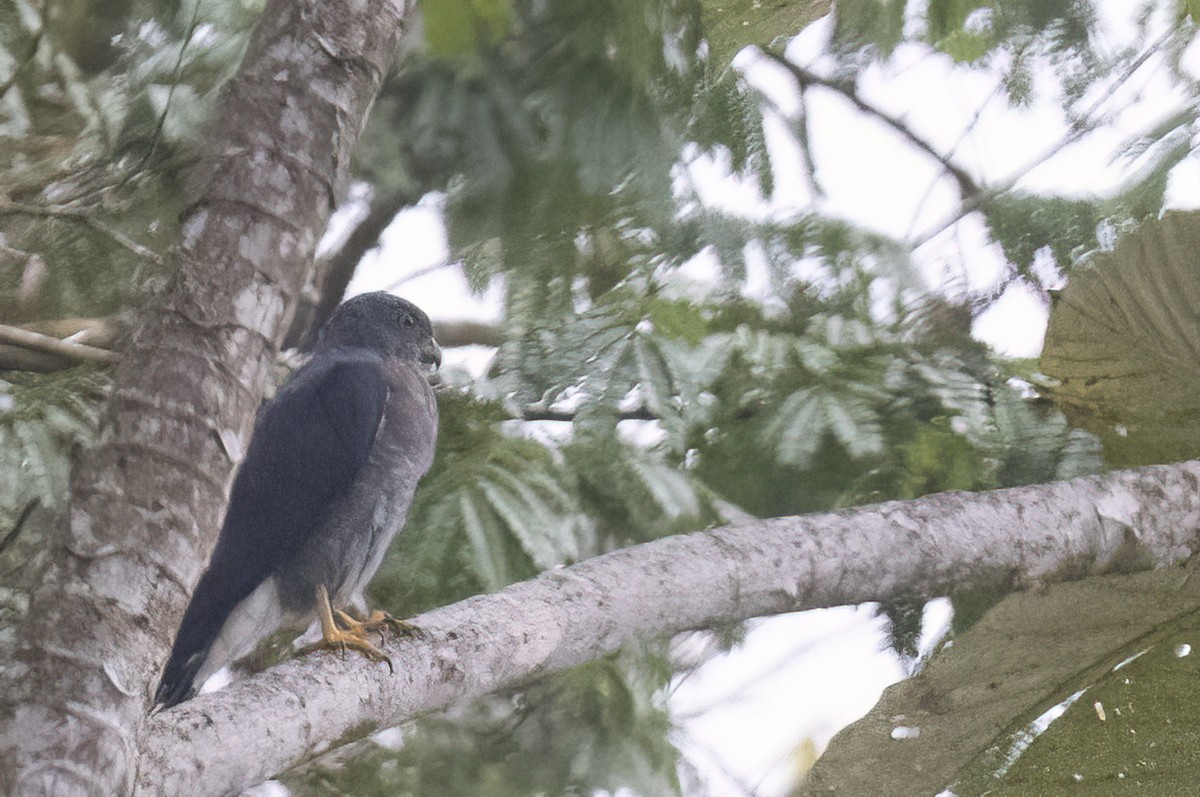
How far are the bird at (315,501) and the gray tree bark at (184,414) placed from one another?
0.80 m

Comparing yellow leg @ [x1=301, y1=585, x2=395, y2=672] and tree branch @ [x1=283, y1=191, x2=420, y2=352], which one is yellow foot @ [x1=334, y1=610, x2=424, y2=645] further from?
tree branch @ [x1=283, y1=191, x2=420, y2=352]

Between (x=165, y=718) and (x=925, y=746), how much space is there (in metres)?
0.97

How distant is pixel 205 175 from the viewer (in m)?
1.38

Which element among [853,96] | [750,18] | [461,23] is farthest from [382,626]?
[853,96]

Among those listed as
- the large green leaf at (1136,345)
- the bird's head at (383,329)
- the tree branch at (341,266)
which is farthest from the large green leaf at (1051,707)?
the tree branch at (341,266)

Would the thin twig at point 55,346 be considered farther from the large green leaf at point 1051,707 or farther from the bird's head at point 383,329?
the large green leaf at point 1051,707

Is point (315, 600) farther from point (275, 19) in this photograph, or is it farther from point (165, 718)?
point (275, 19)

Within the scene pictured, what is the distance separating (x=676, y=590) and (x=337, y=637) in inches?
21.3

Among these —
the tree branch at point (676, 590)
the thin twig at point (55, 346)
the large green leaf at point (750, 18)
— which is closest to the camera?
the tree branch at point (676, 590)

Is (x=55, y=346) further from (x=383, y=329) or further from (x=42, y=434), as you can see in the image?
(x=383, y=329)

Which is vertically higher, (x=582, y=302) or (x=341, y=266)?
(x=341, y=266)

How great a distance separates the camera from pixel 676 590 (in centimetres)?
158

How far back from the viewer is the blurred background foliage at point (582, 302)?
1.96 metres

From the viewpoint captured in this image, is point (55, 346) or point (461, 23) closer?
point (55, 346)
